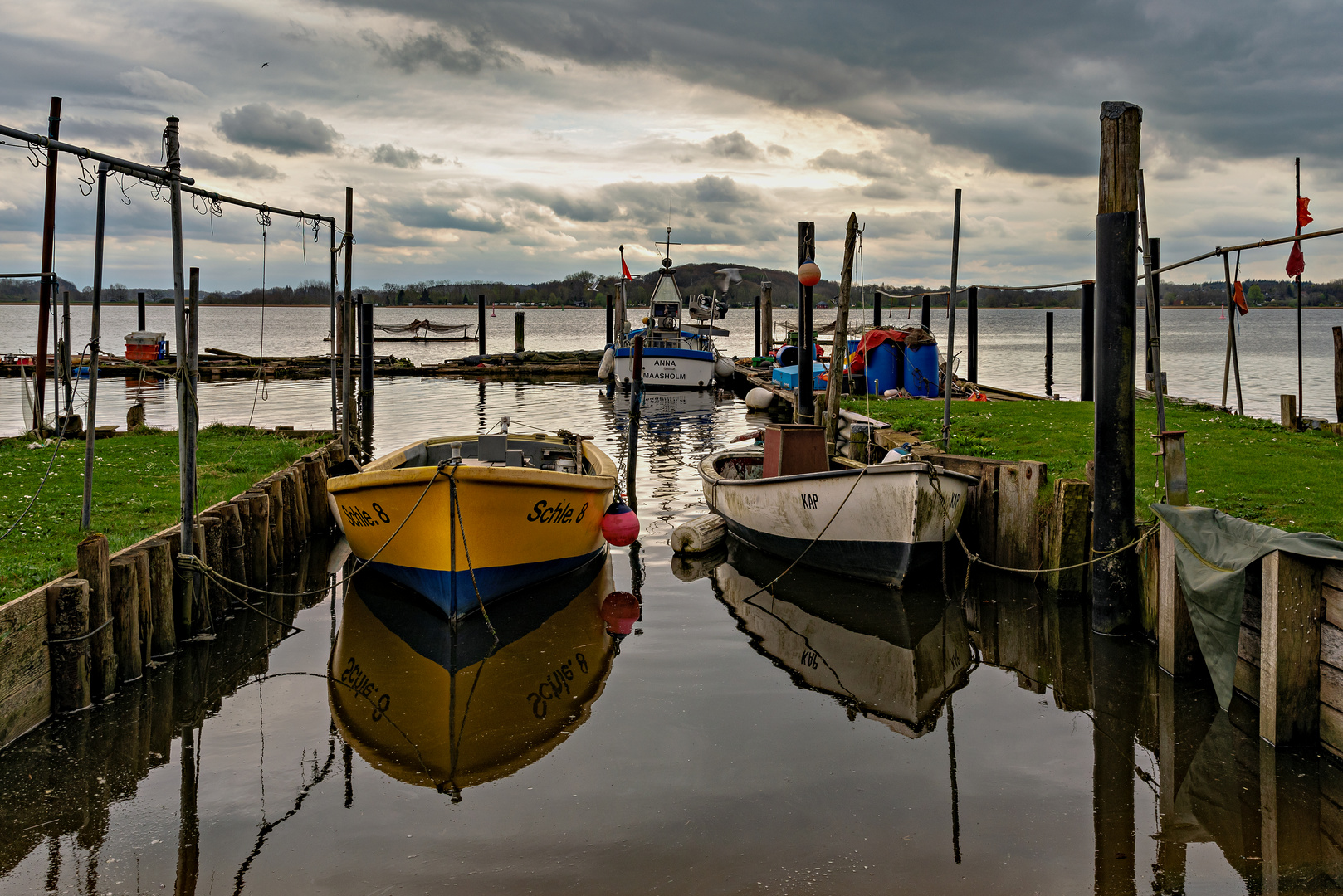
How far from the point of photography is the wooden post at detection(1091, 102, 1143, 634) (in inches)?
350

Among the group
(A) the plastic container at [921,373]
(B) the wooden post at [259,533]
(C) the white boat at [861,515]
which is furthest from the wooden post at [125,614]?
(A) the plastic container at [921,373]

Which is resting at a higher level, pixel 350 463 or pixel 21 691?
pixel 350 463

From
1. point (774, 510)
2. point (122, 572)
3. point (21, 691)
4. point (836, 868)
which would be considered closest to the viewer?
point (836, 868)

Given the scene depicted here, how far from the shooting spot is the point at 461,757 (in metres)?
7.06

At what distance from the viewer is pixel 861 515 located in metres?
11.3

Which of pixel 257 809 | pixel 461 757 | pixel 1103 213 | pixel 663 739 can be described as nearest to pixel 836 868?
pixel 663 739

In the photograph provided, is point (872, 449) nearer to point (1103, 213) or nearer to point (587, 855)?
point (1103, 213)

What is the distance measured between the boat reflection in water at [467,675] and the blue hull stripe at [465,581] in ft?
0.54

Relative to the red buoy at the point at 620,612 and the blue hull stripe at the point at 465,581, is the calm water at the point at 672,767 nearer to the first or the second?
the red buoy at the point at 620,612

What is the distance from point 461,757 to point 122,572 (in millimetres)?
3276

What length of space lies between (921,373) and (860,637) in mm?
18395

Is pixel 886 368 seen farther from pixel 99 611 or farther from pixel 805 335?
pixel 99 611

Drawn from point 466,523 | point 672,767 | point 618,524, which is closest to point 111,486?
point 466,523

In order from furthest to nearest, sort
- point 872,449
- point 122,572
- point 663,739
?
1. point 872,449
2. point 122,572
3. point 663,739
